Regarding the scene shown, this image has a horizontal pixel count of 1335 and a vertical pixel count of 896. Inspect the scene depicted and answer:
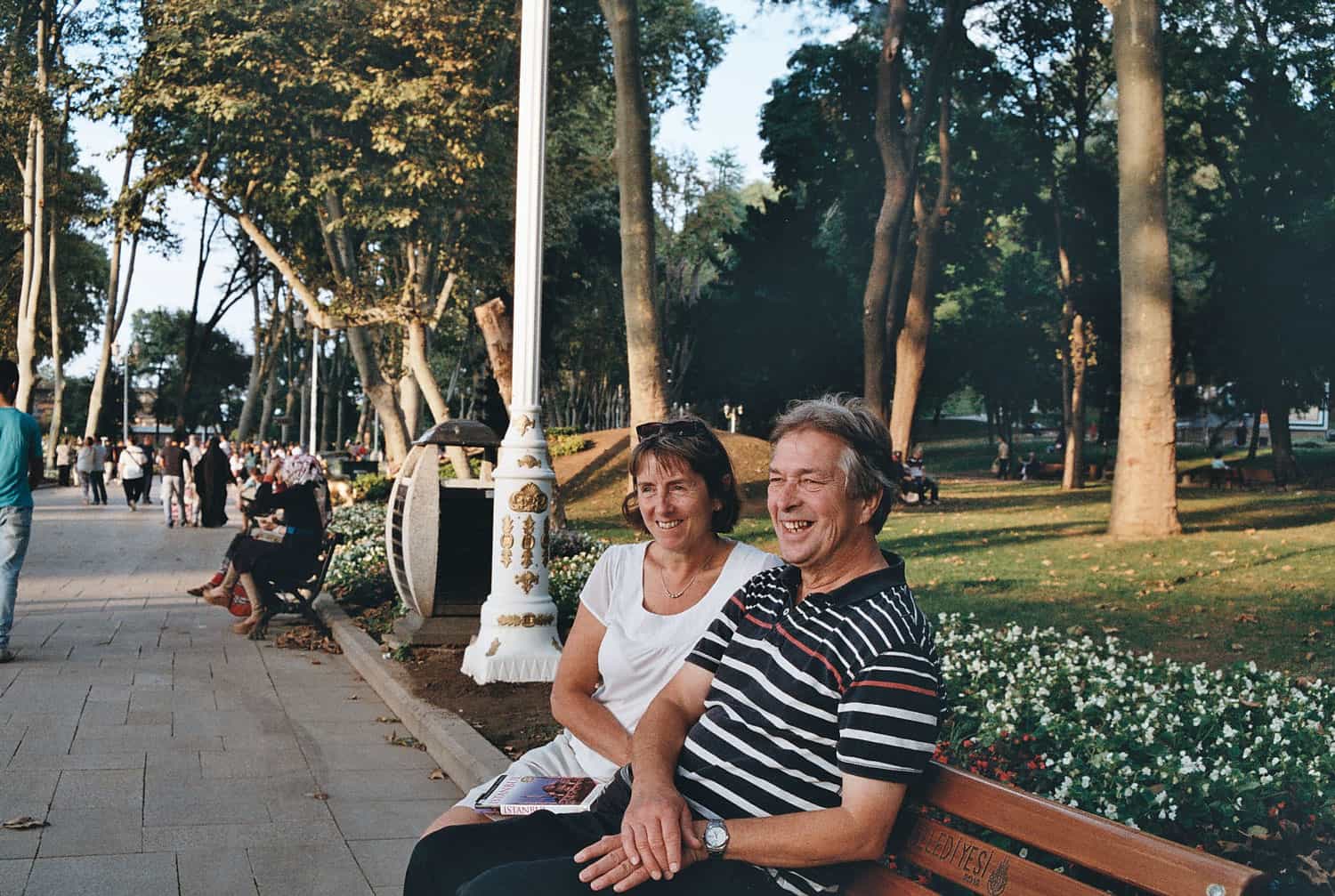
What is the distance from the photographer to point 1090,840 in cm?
230

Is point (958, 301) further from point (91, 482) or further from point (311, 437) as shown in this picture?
point (91, 482)

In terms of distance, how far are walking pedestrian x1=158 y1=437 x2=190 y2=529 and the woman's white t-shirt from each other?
23240 mm

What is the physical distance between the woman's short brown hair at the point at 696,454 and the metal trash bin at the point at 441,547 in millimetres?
6139

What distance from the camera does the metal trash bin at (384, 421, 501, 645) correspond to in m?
9.99

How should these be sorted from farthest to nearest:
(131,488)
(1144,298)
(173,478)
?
(131,488) < (173,478) < (1144,298)

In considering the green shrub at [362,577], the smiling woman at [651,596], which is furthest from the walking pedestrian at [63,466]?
the smiling woman at [651,596]

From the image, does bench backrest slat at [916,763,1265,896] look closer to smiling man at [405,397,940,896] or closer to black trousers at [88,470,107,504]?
smiling man at [405,397,940,896]

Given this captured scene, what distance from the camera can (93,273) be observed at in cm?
5388

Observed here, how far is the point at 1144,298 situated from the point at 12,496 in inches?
436

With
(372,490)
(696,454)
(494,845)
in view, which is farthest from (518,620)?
(372,490)

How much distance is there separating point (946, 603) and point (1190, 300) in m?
29.9

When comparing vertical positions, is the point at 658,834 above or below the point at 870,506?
below

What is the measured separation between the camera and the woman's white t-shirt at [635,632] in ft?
12.5

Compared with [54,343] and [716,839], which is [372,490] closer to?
[54,343]
